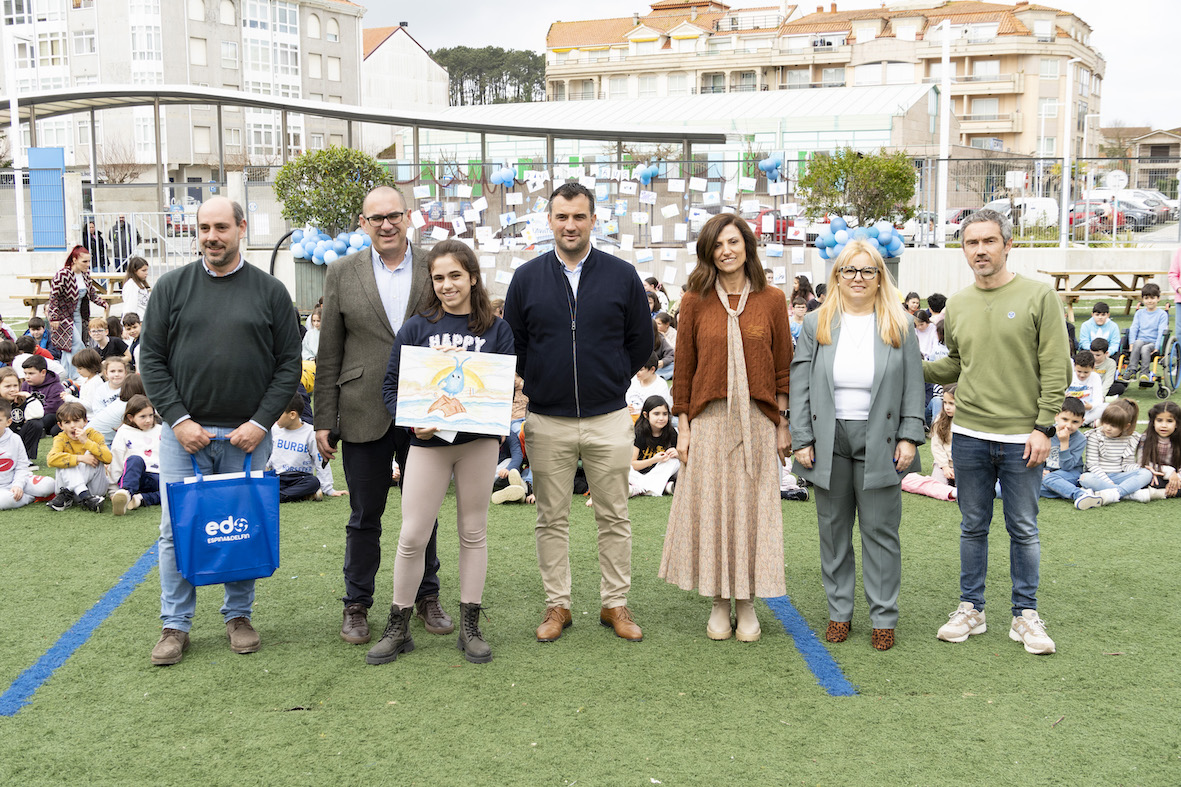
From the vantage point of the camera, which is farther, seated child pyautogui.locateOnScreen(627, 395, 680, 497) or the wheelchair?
the wheelchair

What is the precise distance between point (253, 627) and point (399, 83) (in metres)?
81.4

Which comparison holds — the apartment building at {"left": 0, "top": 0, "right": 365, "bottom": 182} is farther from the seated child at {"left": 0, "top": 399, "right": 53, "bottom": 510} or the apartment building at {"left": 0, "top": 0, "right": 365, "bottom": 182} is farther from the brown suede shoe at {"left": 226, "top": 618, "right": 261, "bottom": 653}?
the brown suede shoe at {"left": 226, "top": 618, "right": 261, "bottom": 653}

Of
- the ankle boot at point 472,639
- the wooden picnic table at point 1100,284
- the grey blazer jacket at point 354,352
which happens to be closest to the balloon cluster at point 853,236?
the wooden picnic table at point 1100,284

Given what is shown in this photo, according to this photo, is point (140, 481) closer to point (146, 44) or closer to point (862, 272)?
point (862, 272)

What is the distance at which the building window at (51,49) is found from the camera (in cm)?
6300

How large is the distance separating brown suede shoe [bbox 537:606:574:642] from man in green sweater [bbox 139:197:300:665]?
1.27 meters

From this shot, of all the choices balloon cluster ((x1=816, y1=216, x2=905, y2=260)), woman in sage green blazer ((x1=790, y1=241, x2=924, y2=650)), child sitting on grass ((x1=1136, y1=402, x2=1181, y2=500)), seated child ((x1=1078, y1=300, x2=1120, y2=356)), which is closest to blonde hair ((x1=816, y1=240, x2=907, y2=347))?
woman in sage green blazer ((x1=790, y1=241, x2=924, y2=650))

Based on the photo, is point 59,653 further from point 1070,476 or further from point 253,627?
point 1070,476

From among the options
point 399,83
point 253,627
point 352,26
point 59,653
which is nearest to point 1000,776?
point 253,627

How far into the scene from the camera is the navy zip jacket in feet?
14.9

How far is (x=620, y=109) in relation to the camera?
49531 millimetres

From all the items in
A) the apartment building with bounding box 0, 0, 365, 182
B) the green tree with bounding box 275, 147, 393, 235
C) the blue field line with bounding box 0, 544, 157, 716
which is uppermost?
the apartment building with bounding box 0, 0, 365, 182

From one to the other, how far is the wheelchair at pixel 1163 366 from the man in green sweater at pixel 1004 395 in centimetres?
741

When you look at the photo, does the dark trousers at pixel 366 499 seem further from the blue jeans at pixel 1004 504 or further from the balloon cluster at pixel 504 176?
the balloon cluster at pixel 504 176
